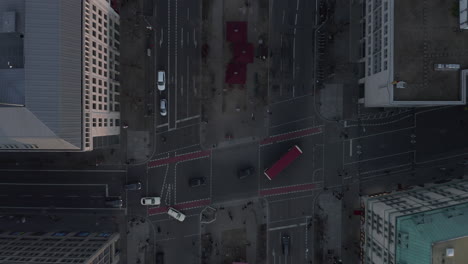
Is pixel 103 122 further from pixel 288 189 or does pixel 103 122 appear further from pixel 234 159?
pixel 288 189

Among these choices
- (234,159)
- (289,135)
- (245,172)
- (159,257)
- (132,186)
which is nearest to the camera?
(245,172)

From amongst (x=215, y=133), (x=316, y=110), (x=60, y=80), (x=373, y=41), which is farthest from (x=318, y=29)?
(x=60, y=80)

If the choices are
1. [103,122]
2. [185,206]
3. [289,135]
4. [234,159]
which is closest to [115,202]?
[185,206]

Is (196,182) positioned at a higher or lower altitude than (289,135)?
lower

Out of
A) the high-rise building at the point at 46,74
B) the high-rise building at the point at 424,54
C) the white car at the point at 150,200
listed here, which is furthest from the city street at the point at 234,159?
the high-rise building at the point at 46,74

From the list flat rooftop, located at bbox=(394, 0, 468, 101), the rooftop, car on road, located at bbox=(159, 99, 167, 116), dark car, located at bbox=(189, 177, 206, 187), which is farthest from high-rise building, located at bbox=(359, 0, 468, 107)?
car on road, located at bbox=(159, 99, 167, 116)

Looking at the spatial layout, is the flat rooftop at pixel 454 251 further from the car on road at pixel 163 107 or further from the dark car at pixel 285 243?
the car on road at pixel 163 107

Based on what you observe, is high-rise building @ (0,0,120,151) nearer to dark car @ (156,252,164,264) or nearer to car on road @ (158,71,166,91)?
car on road @ (158,71,166,91)
